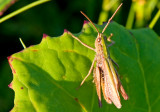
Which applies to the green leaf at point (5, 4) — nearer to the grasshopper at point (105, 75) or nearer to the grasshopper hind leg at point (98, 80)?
the grasshopper at point (105, 75)

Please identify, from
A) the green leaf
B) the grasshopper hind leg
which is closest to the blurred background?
the green leaf

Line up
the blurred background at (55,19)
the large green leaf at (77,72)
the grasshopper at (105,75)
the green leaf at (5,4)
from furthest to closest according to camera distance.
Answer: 1. the blurred background at (55,19)
2. the green leaf at (5,4)
3. the grasshopper at (105,75)
4. the large green leaf at (77,72)

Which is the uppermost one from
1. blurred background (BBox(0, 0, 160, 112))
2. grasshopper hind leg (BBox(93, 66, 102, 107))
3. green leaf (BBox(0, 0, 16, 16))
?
green leaf (BBox(0, 0, 16, 16))

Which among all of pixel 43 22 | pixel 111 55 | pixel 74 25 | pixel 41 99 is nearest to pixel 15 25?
pixel 43 22

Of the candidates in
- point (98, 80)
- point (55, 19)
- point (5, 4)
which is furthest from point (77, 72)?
point (55, 19)

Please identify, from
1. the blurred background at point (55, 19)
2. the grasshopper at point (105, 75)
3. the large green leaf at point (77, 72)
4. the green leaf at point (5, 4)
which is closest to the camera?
the large green leaf at point (77, 72)

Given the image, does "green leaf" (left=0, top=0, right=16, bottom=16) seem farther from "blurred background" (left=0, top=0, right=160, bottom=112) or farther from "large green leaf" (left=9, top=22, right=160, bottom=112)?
"blurred background" (left=0, top=0, right=160, bottom=112)

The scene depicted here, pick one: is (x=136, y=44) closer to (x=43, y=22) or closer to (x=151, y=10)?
(x=151, y=10)

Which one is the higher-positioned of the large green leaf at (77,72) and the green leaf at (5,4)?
the green leaf at (5,4)

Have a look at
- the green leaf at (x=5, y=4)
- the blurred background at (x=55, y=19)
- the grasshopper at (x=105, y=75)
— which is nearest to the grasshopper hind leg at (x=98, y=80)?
the grasshopper at (x=105, y=75)
